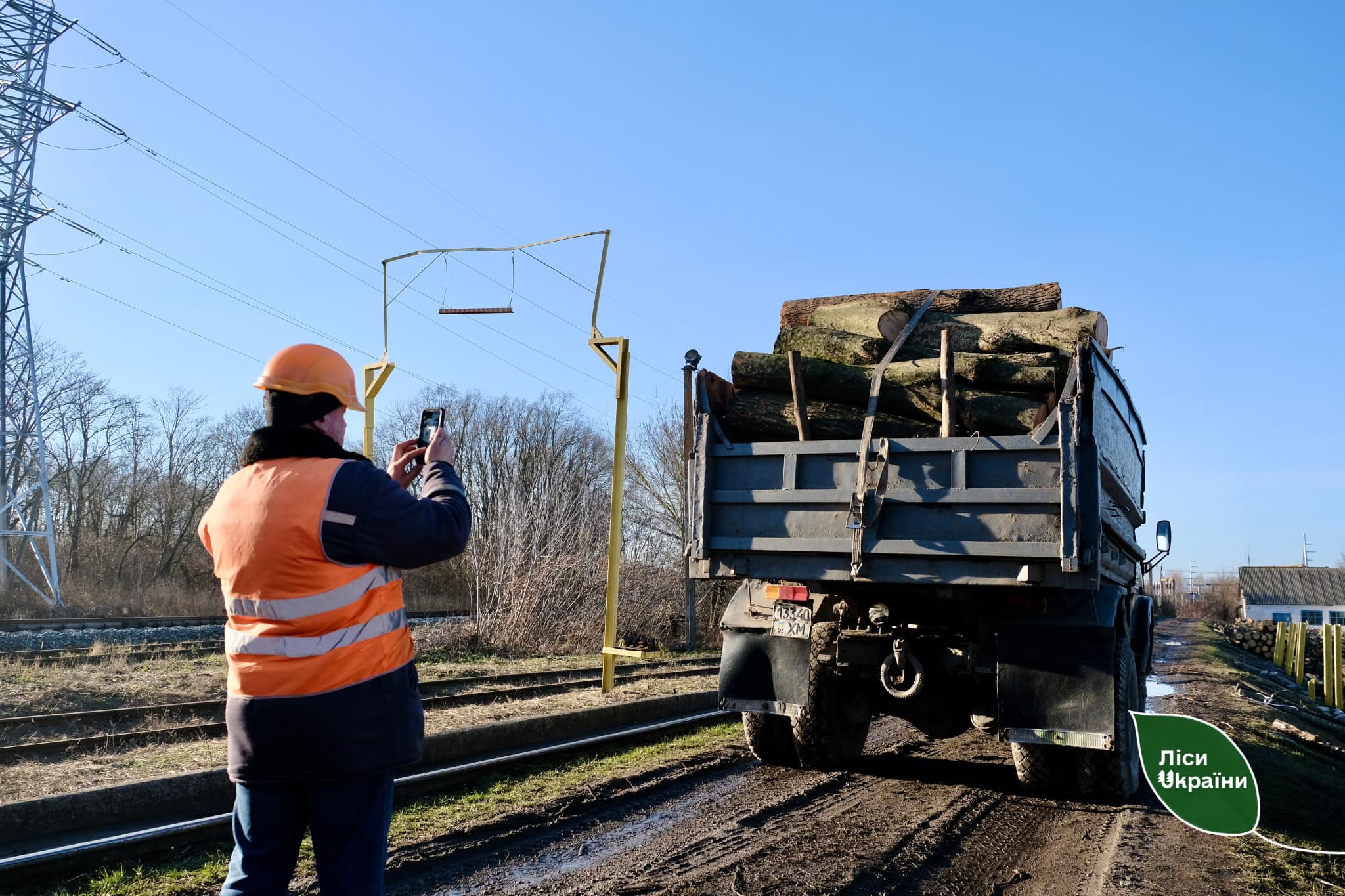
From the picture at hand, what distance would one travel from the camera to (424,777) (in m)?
6.26

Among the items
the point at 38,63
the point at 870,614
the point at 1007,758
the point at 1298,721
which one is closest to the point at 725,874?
the point at 870,614

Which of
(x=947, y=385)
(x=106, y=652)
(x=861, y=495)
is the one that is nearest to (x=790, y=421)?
(x=861, y=495)

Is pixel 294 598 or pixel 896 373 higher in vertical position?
pixel 896 373

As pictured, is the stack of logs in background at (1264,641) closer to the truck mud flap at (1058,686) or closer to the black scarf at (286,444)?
the truck mud flap at (1058,686)

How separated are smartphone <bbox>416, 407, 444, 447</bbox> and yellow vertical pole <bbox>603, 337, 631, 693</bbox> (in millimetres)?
7992

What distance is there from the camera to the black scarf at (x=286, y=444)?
2592mm

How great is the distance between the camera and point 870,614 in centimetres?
651

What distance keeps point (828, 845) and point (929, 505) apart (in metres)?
2.09

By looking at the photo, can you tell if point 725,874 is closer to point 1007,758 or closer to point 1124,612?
point 1124,612

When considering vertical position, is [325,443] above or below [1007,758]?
above

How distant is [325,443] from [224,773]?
3.87 meters

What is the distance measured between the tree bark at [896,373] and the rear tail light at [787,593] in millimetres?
1377

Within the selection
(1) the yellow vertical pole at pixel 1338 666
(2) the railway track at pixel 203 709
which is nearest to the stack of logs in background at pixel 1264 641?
(1) the yellow vertical pole at pixel 1338 666

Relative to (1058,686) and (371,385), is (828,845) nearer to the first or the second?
(1058,686)
